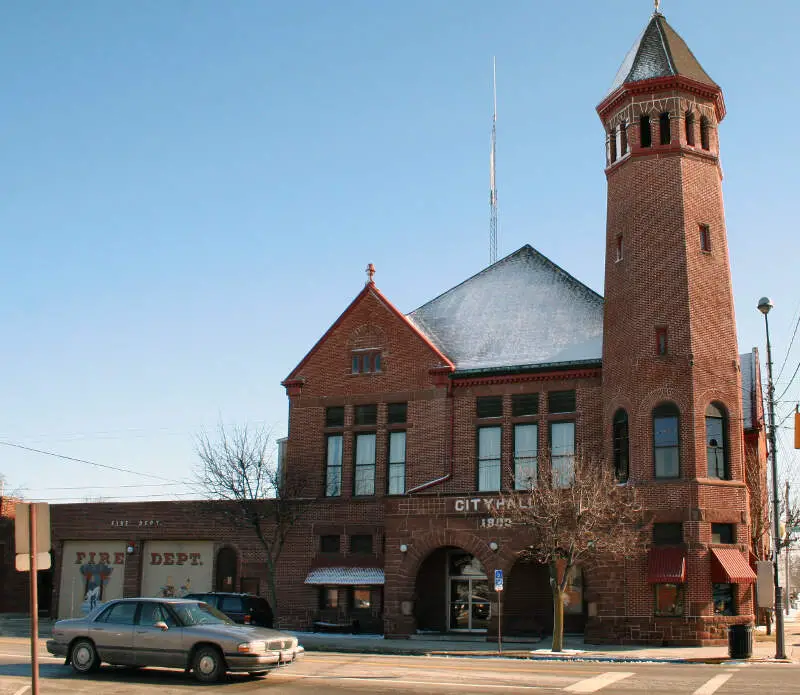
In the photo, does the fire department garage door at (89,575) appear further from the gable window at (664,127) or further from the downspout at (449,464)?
the gable window at (664,127)

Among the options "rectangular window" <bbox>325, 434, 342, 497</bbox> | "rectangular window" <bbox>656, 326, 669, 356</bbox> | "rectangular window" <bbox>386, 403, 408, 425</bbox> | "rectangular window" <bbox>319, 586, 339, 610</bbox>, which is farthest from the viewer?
"rectangular window" <bbox>325, 434, 342, 497</bbox>

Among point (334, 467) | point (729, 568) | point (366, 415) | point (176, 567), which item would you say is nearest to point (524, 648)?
point (729, 568)

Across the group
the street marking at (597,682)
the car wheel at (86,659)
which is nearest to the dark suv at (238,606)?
the car wheel at (86,659)

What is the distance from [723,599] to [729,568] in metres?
1.16

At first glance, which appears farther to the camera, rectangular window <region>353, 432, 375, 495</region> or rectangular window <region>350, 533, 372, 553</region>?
rectangular window <region>353, 432, 375, 495</region>

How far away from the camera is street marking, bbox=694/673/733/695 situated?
17.9 meters

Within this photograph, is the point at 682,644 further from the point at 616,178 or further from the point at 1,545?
the point at 1,545

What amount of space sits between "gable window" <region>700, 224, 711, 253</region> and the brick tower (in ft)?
0.16

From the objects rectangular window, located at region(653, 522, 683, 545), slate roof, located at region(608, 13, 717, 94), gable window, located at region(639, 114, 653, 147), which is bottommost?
rectangular window, located at region(653, 522, 683, 545)

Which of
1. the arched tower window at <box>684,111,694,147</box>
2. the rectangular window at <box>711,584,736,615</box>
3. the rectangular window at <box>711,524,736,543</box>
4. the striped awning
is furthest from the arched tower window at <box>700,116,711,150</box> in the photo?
the striped awning

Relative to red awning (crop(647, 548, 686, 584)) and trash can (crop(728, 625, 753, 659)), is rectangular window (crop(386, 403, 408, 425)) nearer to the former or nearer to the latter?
red awning (crop(647, 548, 686, 584))

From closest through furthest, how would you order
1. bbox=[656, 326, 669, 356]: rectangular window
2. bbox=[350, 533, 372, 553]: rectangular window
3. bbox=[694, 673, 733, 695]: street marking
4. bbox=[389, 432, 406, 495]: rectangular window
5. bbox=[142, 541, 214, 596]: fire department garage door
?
bbox=[694, 673, 733, 695]: street marking
bbox=[656, 326, 669, 356]: rectangular window
bbox=[350, 533, 372, 553]: rectangular window
bbox=[389, 432, 406, 495]: rectangular window
bbox=[142, 541, 214, 596]: fire department garage door

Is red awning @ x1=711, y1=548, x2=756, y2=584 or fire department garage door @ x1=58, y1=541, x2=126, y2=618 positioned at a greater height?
red awning @ x1=711, y1=548, x2=756, y2=584

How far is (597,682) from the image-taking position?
1959 cm
